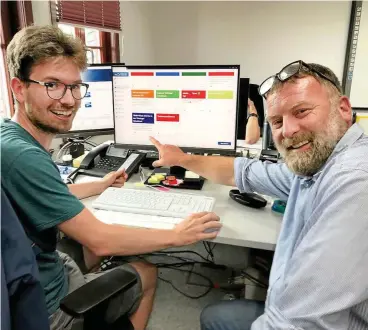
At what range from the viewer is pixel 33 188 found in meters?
0.90

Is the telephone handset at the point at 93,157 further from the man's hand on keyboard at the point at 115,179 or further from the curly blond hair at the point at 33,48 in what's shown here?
the curly blond hair at the point at 33,48

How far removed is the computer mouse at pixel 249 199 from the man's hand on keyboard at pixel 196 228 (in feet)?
0.68

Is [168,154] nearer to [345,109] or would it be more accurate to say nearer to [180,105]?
[180,105]

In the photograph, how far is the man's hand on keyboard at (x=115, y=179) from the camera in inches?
58.6

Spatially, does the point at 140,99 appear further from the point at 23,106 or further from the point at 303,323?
the point at 303,323

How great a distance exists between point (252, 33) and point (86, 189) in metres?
3.39

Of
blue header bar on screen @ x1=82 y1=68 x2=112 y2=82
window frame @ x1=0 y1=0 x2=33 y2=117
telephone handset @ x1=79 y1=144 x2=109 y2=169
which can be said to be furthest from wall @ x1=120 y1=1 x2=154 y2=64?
telephone handset @ x1=79 y1=144 x2=109 y2=169

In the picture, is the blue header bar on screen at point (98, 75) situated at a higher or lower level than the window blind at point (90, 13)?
lower

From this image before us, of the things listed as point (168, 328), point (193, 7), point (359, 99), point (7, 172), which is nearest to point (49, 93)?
point (7, 172)

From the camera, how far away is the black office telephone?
1669 millimetres

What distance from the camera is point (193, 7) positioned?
13.6 ft

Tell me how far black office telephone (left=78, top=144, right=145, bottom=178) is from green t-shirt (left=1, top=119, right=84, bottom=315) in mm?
669

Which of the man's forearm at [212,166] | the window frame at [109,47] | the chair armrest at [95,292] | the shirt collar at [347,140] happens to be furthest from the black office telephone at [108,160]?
the window frame at [109,47]

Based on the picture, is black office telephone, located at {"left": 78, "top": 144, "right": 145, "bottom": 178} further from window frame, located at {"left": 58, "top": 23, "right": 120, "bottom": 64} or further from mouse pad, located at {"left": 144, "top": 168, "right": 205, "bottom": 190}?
window frame, located at {"left": 58, "top": 23, "right": 120, "bottom": 64}
